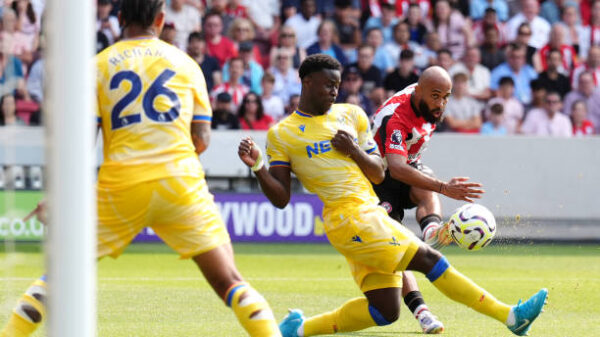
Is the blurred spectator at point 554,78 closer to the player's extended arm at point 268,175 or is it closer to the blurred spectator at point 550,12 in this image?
the blurred spectator at point 550,12

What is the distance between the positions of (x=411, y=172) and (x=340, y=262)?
605 centimetres

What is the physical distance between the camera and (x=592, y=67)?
17.8 metres

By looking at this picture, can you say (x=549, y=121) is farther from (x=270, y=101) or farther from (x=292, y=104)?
(x=270, y=101)

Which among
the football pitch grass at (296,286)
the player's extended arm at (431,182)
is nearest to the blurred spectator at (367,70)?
the football pitch grass at (296,286)

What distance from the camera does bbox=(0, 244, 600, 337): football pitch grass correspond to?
7.58 metres

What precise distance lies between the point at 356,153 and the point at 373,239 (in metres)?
0.57

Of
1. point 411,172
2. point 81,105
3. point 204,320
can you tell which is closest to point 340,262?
point 204,320

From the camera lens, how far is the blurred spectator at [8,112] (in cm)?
1373

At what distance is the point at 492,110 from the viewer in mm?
16516

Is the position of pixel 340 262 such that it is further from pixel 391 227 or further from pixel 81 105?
pixel 81 105

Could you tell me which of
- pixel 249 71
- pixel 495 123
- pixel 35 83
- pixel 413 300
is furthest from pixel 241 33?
pixel 413 300

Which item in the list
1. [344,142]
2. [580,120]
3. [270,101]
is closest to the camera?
[344,142]

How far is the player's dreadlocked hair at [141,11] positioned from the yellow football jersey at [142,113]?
13cm

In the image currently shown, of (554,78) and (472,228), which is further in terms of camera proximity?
(554,78)
